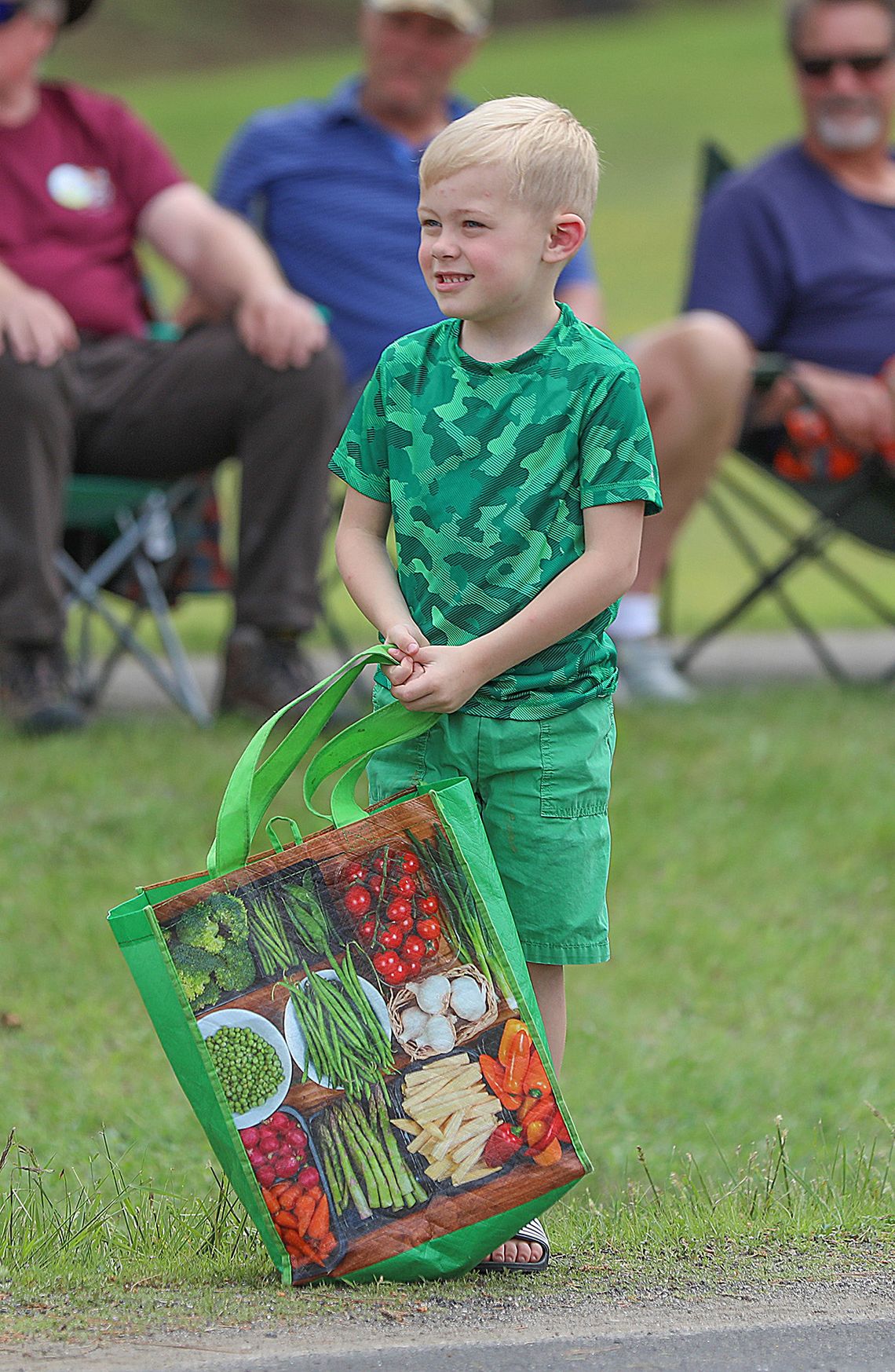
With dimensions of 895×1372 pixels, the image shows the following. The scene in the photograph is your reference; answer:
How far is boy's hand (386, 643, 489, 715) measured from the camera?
2.01 m

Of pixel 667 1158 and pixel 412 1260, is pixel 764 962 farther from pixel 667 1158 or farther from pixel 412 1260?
pixel 412 1260

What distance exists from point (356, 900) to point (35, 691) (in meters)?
2.55

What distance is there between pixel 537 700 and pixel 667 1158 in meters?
0.94

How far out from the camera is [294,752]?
2.06m

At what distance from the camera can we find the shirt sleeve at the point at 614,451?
6.64 ft

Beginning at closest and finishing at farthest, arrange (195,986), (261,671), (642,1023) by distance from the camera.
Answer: (195,986), (642,1023), (261,671)

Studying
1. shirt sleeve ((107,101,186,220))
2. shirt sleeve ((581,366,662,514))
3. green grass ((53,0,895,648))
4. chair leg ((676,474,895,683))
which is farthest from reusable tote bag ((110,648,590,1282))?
green grass ((53,0,895,648))

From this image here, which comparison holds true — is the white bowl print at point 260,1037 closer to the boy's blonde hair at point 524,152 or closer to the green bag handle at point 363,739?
the green bag handle at point 363,739

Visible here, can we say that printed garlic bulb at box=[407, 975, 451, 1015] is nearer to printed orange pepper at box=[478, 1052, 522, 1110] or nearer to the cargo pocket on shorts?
printed orange pepper at box=[478, 1052, 522, 1110]

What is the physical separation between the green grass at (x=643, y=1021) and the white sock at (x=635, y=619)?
0.34 meters

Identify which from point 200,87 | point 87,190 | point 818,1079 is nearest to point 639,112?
point 200,87

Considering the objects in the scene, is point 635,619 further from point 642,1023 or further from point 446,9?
point 642,1023

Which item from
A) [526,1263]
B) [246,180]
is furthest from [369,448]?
[246,180]

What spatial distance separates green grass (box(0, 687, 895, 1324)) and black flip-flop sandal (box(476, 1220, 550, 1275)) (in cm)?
5
